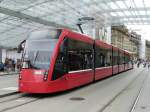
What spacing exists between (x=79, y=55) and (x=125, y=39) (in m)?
113

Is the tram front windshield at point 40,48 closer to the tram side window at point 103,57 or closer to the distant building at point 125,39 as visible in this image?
the tram side window at point 103,57

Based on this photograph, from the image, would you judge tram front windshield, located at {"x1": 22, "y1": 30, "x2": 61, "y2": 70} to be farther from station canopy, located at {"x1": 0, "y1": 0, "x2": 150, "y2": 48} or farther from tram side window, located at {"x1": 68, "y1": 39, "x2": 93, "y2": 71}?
station canopy, located at {"x1": 0, "y1": 0, "x2": 150, "y2": 48}

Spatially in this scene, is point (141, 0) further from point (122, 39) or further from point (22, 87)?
point (122, 39)

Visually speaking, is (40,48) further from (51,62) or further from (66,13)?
(66,13)

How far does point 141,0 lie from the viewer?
3941cm

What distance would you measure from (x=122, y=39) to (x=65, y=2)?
3189 inches

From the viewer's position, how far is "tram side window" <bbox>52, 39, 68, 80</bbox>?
592 inches

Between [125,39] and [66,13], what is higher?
[125,39]

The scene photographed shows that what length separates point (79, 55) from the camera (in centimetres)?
1847

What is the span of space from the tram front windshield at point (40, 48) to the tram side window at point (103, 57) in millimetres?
7653

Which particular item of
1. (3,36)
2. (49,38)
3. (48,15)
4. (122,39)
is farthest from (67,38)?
(122,39)

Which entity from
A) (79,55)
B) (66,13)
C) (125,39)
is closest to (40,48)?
(79,55)

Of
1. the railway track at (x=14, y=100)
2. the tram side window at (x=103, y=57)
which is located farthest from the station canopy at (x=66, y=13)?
the railway track at (x=14, y=100)

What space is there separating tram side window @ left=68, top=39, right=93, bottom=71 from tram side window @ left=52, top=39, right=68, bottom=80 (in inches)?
24.1
